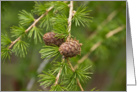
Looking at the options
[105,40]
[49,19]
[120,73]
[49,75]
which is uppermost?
[49,19]

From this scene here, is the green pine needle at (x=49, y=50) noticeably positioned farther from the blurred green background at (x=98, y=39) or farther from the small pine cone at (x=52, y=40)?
the blurred green background at (x=98, y=39)

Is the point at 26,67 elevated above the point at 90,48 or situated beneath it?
situated beneath

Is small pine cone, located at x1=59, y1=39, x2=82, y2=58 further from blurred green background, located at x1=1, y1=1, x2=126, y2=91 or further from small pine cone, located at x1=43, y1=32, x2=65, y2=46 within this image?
blurred green background, located at x1=1, y1=1, x2=126, y2=91

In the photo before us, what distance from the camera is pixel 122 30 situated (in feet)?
4.61

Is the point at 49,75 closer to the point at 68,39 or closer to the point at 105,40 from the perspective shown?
the point at 68,39

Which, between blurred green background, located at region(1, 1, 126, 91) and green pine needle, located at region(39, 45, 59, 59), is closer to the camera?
green pine needle, located at region(39, 45, 59, 59)

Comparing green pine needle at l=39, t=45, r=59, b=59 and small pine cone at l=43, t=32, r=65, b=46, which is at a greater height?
small pine cone at l=43, t=32, r=65, b=46

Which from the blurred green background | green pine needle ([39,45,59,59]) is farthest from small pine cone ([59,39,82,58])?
the blurred green background

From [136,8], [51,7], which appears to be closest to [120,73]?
[136,8]

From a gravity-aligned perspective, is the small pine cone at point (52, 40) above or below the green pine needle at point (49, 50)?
above

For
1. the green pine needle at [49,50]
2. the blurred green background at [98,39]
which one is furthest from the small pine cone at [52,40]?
the blurred green background at [98,39]

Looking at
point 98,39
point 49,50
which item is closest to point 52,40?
point 49,50

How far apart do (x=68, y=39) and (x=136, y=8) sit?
0.35 m

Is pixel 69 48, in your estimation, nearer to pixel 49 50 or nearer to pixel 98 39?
pixel 49 50
